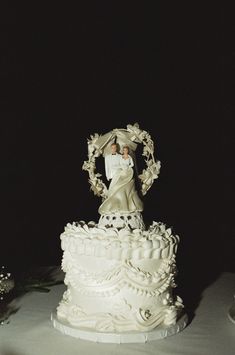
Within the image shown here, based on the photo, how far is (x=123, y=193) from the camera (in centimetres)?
414

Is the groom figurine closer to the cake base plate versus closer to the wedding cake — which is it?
the wedding cake

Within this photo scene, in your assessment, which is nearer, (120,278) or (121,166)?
(120,278)

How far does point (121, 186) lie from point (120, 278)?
758 millimetres

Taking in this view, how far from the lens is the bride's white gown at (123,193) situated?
13.6 ft

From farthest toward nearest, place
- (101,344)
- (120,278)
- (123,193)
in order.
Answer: (123,193)
(120,278)
(101,344)

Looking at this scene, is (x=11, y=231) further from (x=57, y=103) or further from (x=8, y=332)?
(x=8, y=332)

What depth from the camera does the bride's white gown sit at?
4137mm

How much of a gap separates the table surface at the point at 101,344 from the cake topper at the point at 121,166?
1.06 meters

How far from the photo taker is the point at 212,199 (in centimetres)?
671

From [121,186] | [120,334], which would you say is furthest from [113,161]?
[120,334]

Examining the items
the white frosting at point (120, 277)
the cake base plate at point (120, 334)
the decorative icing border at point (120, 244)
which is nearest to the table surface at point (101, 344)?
the cake base plate at point (120, 334)

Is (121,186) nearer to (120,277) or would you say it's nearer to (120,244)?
(120,244)

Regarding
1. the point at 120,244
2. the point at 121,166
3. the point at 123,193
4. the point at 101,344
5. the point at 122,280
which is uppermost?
the point at 121,166

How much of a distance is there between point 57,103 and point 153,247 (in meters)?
3.10
